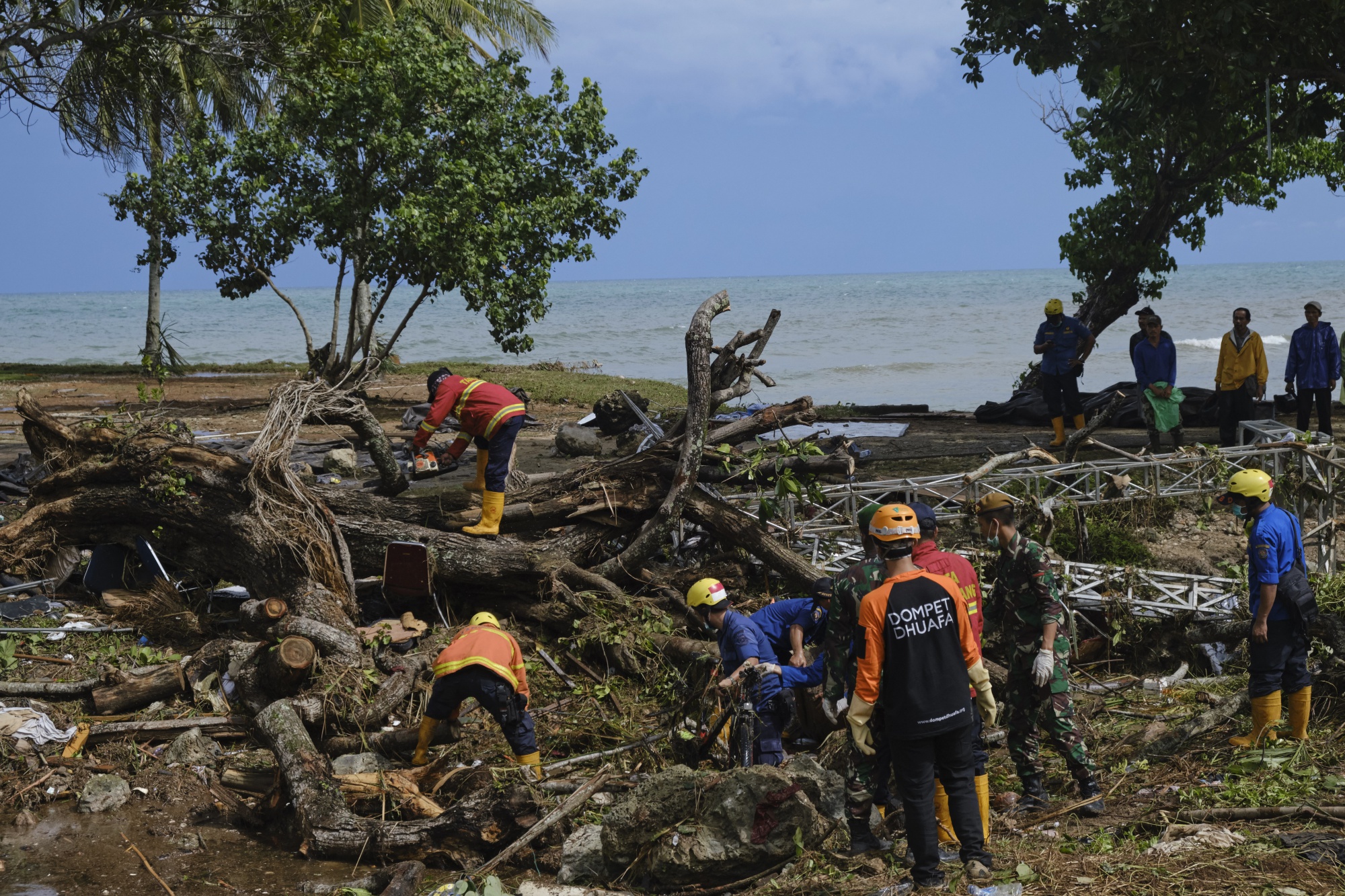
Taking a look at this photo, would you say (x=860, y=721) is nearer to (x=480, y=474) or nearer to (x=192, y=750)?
(x=192, y=750)

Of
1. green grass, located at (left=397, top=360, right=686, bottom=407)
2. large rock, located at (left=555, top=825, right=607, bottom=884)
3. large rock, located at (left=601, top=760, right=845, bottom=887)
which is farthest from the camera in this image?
green grass, located at (left=397, top=360, right=686, bottom=407)

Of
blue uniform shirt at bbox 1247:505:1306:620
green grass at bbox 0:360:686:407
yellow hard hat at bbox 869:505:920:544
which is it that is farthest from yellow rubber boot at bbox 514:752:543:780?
green grass at bbox 0:360:686:407

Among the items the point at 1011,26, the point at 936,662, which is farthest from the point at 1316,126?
the point at 936,662

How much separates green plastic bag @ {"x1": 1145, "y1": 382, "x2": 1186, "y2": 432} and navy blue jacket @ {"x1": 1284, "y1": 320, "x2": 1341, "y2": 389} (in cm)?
214

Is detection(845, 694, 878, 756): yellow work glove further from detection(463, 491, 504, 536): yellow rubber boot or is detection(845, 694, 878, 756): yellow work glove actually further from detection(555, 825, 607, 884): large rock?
detection(463, 491, 504, 536): yellow rubber boot

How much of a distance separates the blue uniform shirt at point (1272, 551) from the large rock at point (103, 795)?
6.59 meters

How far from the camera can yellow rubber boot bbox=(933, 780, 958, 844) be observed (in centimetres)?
504

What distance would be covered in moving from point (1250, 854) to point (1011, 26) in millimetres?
11240

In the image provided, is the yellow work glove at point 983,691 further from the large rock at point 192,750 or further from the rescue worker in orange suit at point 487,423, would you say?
the large rock at point 192,750

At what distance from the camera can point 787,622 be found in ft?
23.1

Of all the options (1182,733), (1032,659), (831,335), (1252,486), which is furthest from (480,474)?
(831,335)

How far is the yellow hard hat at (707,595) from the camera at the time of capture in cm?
650

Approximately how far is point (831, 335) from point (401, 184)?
31410 millimetres

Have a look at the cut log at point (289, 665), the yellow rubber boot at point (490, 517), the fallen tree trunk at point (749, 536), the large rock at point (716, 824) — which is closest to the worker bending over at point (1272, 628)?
the large rock at point (716, 824)
